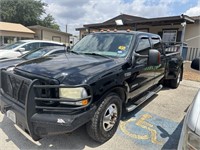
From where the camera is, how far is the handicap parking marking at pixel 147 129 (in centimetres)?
298

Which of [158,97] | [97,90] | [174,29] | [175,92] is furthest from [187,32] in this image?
[97,90]

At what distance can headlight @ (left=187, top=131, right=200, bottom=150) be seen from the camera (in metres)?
1.43

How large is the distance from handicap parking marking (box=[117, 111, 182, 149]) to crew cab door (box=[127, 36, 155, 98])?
0.57 metres

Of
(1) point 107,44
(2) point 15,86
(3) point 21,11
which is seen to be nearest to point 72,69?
(2) point 15,86

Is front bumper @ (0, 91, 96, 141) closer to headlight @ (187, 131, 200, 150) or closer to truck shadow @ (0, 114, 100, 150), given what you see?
truck shadow @ (0, 114, 100, 150)

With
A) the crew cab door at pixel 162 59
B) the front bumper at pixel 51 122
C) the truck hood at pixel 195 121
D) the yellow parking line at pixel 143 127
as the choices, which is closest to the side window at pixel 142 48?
the crew cab door at pixel 162 59

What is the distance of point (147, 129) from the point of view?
338cm

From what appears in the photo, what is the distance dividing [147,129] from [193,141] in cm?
198

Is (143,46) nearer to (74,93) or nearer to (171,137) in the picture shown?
(171,137)

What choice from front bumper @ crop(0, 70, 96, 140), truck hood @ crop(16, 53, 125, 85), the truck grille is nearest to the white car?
the truck grille

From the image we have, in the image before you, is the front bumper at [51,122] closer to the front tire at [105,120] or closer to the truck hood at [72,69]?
the front tire at [105,120]

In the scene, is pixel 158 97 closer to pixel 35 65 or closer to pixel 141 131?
pixel 141 131

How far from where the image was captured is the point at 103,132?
277 centimetres

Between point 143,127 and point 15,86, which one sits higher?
point 15,86
